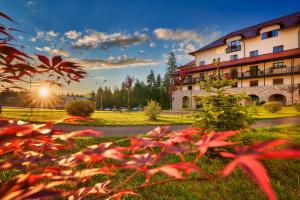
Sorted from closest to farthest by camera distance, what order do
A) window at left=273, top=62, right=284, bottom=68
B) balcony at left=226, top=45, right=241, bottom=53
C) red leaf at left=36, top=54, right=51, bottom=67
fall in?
1. red leaf at left=36, top=54, right=51, bottom=67
2. window at left=273, top=62, right=284, bottom=68
3. balcony at left=226, top=45, right=241, bottom=53

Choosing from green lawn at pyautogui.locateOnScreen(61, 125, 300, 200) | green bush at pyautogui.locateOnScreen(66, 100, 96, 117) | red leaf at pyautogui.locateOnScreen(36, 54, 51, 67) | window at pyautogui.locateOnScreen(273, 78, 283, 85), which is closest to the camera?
red leaf at pyautogui.locateOnScreen(36, 54, 51, 67)

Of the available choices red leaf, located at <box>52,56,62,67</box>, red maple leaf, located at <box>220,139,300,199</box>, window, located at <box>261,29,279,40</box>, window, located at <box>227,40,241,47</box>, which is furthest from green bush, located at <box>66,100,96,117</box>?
window, located at <box>227,40,241,47</box>

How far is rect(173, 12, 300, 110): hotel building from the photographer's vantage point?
2422 cm

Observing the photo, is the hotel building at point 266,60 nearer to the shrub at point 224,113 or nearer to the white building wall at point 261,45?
the white building wall at point 261,45

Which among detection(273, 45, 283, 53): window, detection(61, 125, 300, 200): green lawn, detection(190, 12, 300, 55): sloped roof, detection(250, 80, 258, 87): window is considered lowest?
detection(61, 125, 300, 200): green lawn

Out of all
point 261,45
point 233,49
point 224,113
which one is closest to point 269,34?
A: point 261,45

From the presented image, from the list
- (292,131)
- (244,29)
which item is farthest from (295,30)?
(292,131)

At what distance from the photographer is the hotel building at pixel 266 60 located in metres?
24.2

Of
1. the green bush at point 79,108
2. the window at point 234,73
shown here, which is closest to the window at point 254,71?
the window at point 234,73

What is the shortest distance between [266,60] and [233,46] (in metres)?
6.15

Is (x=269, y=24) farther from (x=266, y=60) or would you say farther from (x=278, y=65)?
(x=278, y=65)

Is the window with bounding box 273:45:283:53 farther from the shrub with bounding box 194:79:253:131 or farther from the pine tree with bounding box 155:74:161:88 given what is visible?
the pine tree with bounding box 155:74:161:88

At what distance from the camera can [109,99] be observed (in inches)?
2776

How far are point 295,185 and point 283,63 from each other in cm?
2640
